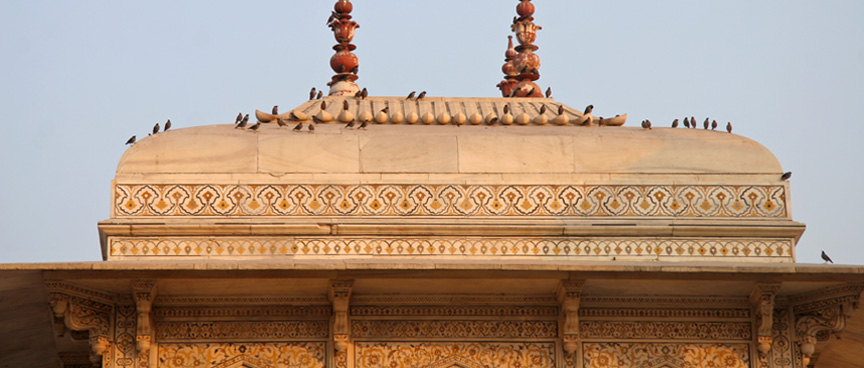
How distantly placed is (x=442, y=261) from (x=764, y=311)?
2.42 meters

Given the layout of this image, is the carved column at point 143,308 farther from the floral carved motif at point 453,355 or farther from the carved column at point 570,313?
the carved column at point 570,313

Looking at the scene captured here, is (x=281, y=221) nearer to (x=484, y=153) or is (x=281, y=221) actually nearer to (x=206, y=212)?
(x=206, y=212)

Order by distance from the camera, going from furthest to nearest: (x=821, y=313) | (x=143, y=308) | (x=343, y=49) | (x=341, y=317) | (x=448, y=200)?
(x=343, y=49)
(x=448, y=200)
(x=821, y=313)
(x=341, y=317)
(x=143, y=308)

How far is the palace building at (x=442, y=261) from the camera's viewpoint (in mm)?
11453

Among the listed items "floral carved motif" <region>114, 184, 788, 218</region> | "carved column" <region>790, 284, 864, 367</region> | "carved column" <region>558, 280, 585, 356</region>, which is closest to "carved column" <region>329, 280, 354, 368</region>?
"floral carved motif" <region>114, 184, 788, 218</region>

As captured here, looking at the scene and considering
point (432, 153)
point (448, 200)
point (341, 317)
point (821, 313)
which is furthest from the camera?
point (432, 153)

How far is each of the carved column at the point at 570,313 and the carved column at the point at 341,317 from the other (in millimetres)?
1560

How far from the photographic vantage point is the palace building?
11.5 meters

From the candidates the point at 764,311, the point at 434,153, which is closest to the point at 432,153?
the point at 434,153

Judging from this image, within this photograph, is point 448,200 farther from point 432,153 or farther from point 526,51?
point 526,51

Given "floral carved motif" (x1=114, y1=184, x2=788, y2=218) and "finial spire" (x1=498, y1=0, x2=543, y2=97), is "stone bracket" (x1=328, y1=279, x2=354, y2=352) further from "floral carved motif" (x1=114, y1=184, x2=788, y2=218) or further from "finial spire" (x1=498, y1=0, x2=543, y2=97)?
"finial spire" (x1=498, y1=0, x2=543, y2=97)

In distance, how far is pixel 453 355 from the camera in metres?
11.8

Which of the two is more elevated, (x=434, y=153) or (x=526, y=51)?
(x=526, y=51)

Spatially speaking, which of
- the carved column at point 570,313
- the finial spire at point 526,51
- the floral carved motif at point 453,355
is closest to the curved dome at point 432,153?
the carved column at point 570,313
